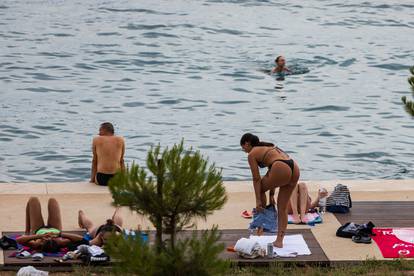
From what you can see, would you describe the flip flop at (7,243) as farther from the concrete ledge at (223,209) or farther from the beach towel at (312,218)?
the beach towel at (312,218)

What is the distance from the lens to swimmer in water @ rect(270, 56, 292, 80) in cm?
3503

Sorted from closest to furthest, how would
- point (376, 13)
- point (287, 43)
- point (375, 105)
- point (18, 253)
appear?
point (18, 253)
point (375, 105)
point (287, 43)
point (376, 13)

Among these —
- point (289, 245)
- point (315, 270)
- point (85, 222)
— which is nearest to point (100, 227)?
point (85, 222)

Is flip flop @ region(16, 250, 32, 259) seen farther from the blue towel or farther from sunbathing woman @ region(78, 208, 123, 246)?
the blue towel

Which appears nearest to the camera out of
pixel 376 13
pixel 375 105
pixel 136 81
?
pixel 375 105

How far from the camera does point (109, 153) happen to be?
58.1 feet

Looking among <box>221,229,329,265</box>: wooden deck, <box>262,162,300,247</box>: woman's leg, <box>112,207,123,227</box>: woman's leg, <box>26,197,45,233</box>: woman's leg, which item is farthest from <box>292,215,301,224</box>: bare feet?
<box>26,197,45,233</box>: woman's leg

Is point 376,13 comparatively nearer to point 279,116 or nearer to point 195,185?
point 279,116

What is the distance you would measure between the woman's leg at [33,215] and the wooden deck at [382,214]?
14.0 feet

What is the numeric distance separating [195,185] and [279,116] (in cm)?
2077

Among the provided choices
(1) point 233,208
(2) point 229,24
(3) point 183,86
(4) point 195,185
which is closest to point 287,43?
(2) point 229,24

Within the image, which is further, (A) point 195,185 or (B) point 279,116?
(B) point 279,116

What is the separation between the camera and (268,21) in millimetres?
47688

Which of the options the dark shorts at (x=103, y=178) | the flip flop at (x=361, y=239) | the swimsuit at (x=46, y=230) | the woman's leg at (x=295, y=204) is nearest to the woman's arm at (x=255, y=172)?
the woman's leg at (x=295, y=204)
